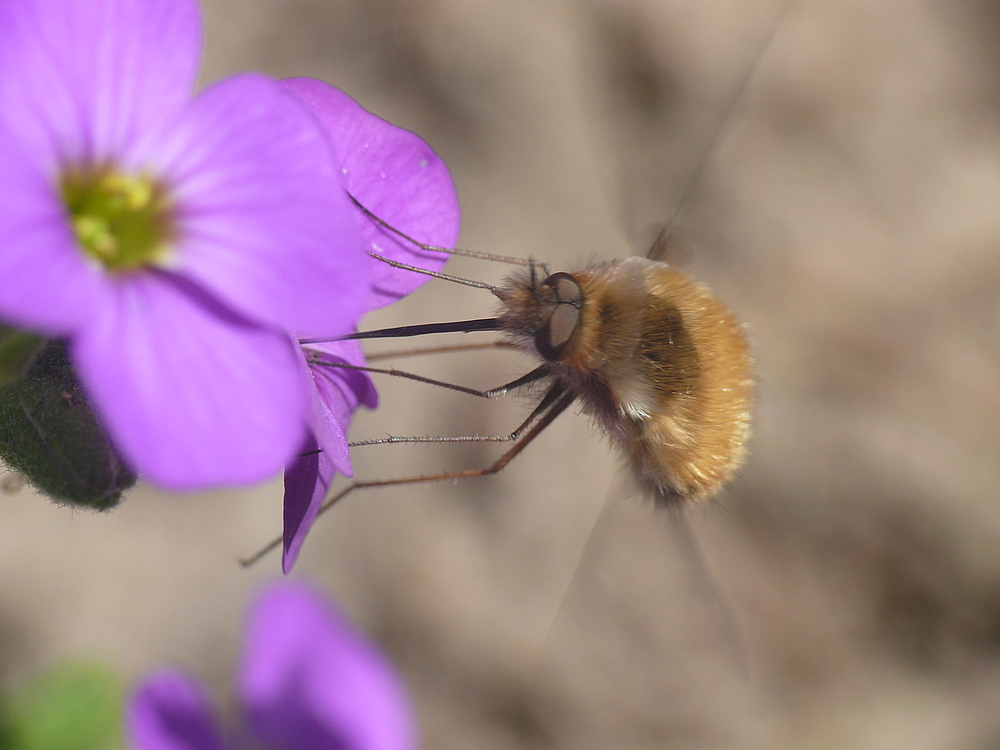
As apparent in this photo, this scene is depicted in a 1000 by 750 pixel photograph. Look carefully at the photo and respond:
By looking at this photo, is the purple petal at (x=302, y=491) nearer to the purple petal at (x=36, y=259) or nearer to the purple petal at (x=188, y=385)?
the purple petal at (x=188, y=385)

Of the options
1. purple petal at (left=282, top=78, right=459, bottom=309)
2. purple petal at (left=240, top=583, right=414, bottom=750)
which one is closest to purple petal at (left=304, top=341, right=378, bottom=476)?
purple petal at (left=282, top=78, right=459, bottom=309)

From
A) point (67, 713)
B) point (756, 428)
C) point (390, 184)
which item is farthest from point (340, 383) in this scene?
point (756, 428)

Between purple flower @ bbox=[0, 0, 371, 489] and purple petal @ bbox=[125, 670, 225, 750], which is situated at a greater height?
purple flower @ bbox=[0, 0, 371, 489]

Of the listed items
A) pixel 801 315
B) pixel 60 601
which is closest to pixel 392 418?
pixel 60 601

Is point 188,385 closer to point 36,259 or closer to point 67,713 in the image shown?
point 36,259

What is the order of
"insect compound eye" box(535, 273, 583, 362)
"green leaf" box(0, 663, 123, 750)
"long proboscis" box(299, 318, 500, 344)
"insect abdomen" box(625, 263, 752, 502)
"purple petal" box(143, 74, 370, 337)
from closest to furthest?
"purple petal" box(143, 74, 370, 337) → "long proboscis" box(299, 318, 500, 344) → "insect compound eye" box(535, 273, 583, 362) → "insect abdomen" box(625, 263, 752, 502) → "green leaf" box(0, 663, 123, 750)

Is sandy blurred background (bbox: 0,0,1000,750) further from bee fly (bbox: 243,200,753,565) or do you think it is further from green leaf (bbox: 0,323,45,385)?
green leaf (bbox: 0,323,45,385)

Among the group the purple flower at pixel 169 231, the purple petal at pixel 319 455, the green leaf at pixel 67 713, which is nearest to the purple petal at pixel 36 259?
the purple flower at pixel 169 231

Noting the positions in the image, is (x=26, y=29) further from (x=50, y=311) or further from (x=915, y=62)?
(x=915, y=62)
